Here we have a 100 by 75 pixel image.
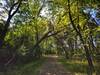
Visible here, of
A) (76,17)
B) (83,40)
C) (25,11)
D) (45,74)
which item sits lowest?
(45,74)

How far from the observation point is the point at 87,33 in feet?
51.8

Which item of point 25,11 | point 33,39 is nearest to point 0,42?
point 25,11

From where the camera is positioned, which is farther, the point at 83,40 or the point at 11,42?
the point at 11,42

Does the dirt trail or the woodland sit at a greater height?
the woodland

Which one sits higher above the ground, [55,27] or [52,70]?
[55,27]

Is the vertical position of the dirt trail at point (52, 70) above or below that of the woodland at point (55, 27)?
below

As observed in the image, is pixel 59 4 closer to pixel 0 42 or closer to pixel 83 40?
pixel 83 40

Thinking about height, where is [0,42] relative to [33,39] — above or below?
below

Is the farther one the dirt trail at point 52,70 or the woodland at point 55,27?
the dirt trail at point 52,70

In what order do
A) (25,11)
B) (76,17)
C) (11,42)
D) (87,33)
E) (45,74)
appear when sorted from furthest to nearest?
(11,42)
(25,11)
(45,74)
(76,17)
(87,33)

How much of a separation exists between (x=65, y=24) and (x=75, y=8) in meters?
7.39

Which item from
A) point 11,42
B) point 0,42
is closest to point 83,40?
point 0,42

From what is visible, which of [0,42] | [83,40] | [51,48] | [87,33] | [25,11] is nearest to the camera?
[87,33]

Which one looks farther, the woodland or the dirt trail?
the dirt trail
